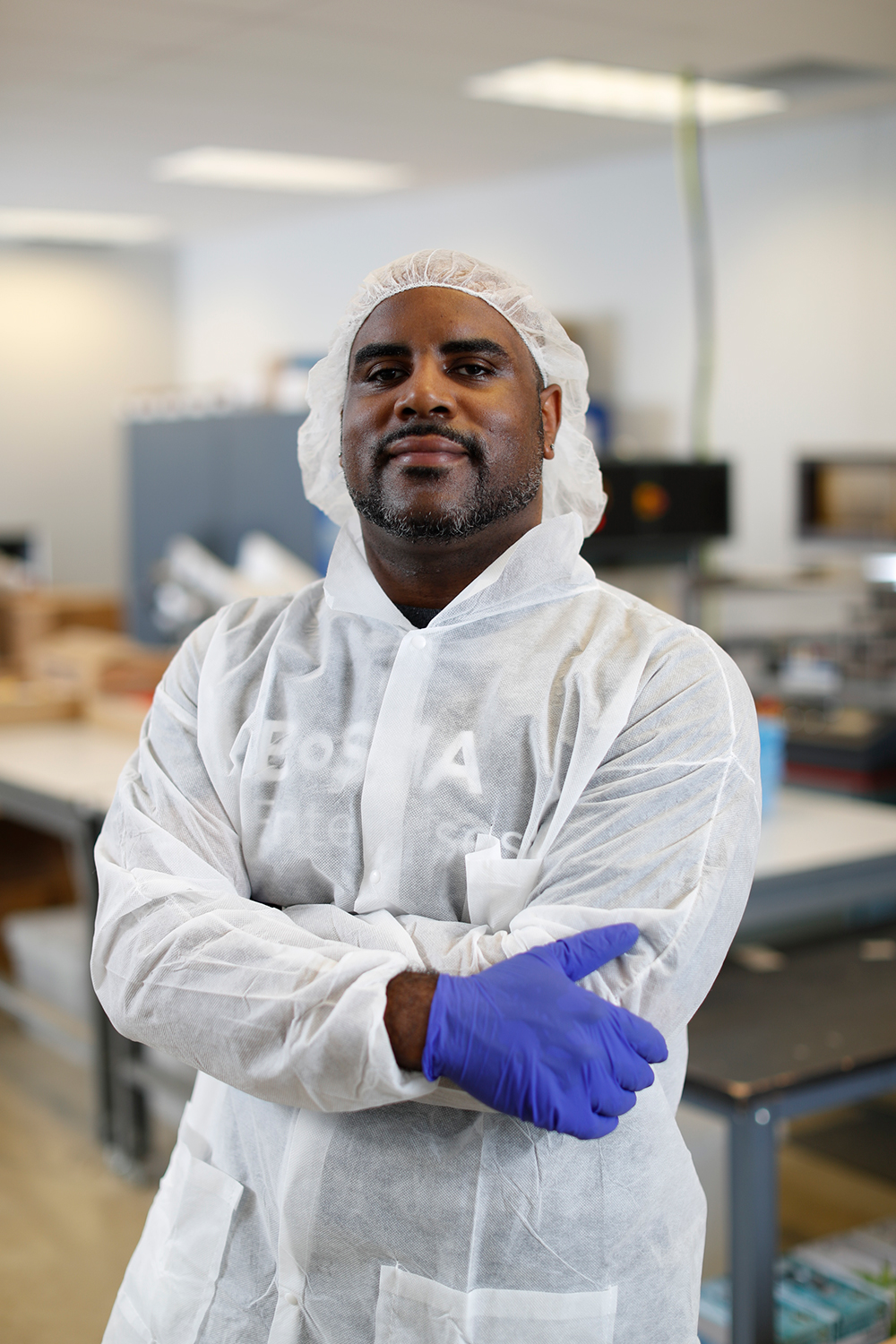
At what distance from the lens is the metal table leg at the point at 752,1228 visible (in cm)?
173

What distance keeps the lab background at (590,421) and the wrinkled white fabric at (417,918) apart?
790 mm

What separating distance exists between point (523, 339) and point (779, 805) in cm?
182

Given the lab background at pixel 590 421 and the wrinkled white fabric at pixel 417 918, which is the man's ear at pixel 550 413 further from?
the lab background at pixel 590 421

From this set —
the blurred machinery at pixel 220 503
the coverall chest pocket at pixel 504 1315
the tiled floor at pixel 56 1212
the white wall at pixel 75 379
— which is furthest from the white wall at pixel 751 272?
the coverall chest pocket at pixel 504 1315

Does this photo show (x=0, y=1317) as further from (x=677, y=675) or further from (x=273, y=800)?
(x=677, y=675)

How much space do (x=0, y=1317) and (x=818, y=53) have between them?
379 cm

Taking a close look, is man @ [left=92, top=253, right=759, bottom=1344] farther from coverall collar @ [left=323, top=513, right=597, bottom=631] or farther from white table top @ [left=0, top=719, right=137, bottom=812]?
white table top @ [left=0, top=719, right=137, bottom=812]

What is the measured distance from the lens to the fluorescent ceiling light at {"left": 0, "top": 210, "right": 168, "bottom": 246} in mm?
6699

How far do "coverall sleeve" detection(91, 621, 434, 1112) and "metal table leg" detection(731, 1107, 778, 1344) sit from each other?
928mm

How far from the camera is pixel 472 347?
3.65ft

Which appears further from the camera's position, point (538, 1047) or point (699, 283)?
point (699, 283)

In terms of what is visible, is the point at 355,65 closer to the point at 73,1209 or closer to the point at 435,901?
the point at 73,1209

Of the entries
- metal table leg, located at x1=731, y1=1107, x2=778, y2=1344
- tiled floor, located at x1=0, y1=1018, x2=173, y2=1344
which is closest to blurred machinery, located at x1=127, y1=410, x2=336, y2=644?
tiled floor, located at x1=0, y1=1018, x2=173, y2=1344

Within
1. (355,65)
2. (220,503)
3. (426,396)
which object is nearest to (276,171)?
(220,503)
